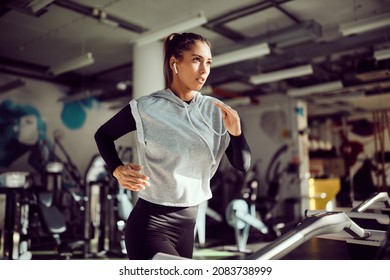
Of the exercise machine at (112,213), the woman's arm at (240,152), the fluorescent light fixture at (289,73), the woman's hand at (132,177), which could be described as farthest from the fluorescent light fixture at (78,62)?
the woman's arm at (240,152)

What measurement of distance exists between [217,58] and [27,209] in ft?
10.6

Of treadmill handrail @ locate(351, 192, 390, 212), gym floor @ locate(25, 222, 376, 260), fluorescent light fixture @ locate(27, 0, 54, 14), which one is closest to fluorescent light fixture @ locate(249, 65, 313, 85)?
gym floor @ locate(25, 222, 376, 260)

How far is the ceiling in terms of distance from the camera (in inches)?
172

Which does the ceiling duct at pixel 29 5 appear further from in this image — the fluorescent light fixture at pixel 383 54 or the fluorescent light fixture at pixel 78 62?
the fluorescent light fixture at pixel 383 54

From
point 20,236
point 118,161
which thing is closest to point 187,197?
point 118,161

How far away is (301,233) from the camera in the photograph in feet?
3.01

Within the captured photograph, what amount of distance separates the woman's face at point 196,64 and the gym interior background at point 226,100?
23.1 inches

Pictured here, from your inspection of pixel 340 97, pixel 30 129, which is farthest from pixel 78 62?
Answer: pixel 340 97

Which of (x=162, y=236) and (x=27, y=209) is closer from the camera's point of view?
(x=162, y=236)

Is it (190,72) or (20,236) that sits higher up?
(190,72)

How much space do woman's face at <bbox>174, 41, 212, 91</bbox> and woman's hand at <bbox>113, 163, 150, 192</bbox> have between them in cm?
35

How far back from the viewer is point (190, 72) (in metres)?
1.21

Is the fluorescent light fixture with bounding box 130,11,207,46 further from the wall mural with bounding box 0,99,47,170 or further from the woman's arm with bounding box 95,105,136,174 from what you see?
the wall mural with bounding box 0,99,47,170

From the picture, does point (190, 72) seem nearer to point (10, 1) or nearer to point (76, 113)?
point (10, 1)
